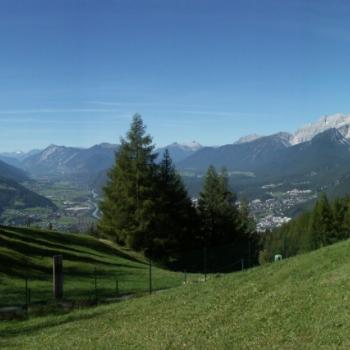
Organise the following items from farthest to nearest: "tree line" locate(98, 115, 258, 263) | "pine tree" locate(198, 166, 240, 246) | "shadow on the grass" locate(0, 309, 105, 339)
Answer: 1. "pine tree" locate(198, 166, 240, 246)
2. "tree line" locate(98, 115, 258, 263)
3. "shadow on the grass" locate(0, 309, 105, 339)

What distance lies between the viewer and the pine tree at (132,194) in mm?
63219

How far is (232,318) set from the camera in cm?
1620

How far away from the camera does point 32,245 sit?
156 feet

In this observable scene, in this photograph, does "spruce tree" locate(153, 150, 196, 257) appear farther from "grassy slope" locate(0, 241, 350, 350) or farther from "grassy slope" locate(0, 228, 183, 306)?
"grassy slope" locate(0, 241, 350, 350)

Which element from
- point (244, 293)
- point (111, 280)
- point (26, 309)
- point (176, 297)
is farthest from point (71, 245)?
point (244, 293)

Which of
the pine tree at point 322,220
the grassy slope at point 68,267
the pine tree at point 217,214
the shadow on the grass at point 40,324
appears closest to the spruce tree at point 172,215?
the pine tree at point 217,214

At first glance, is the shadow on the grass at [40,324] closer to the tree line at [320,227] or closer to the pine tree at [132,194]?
the pine tree at [132,194]

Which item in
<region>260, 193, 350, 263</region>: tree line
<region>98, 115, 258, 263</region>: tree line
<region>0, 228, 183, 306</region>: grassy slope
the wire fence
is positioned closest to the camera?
the wire fence

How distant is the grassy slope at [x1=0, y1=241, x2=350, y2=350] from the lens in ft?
44.7

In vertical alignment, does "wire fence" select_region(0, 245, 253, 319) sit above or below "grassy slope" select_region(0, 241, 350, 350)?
below

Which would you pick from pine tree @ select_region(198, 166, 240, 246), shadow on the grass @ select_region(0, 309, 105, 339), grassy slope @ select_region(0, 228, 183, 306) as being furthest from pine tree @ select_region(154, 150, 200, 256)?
shadow on the grass @ select_region(0, 309, 105, 339)

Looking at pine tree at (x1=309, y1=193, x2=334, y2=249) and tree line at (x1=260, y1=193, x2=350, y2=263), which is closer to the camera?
tree line at (x1=260, y1=193, x2=350, y2=263)

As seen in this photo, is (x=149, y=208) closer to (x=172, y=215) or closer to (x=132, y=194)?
(x=132, y=194)

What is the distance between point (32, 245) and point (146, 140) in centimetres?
2352
